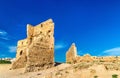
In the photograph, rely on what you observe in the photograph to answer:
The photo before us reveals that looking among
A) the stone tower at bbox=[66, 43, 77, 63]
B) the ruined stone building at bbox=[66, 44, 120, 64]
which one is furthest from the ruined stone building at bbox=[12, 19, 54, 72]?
the stone tower at bbox=[66, 43, 77, 63]

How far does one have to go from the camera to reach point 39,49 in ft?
96.4

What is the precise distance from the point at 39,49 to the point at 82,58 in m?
6.22

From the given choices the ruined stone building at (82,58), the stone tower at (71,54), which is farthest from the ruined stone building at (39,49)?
the stone tower at (71,54)

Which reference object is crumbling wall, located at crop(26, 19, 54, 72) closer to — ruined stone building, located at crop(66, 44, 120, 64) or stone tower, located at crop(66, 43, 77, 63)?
ruined stone building, located at crop(66, 44, 120, 64)

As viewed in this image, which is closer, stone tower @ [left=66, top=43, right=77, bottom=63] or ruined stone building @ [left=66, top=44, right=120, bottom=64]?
ruined stone building @ [left=66, top=44, right=120, bottom=64]

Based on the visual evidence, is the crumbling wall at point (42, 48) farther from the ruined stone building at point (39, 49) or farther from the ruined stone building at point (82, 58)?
the ruined stone building at point (82, 58)

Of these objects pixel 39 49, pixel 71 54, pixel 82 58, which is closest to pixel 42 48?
pixel 39 49

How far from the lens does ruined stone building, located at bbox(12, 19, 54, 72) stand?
2882 centimetres

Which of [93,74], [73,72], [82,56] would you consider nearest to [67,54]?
[82,56]

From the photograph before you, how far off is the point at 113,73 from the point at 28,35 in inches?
716

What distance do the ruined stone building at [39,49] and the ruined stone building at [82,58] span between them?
373 centimetres

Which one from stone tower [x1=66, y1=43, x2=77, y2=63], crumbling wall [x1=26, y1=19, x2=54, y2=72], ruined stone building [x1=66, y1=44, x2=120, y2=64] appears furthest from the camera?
stone tower [x1=66, y1=43, x2=77, y2=63]

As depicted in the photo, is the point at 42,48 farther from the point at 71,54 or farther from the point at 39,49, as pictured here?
the point at 71,54

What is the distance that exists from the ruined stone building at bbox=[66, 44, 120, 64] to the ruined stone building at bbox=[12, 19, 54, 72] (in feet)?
12.2
